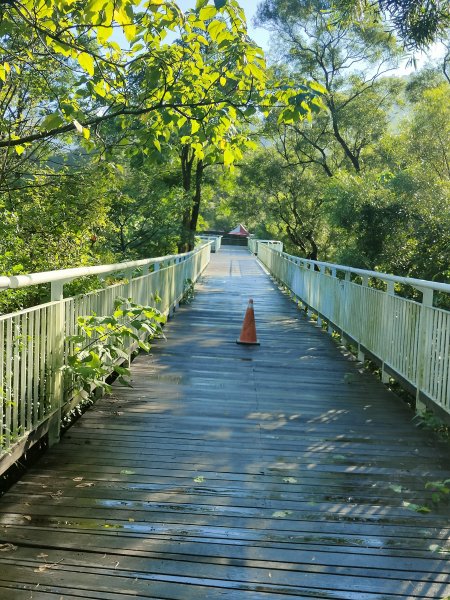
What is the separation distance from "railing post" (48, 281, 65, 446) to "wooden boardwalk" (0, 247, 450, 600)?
145 millimetres

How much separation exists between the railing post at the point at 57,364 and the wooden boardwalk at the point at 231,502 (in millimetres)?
145

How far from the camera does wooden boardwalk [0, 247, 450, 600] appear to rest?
2.65 m

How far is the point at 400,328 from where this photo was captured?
5941 mm

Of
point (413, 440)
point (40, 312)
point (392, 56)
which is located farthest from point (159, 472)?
point (392, 56)

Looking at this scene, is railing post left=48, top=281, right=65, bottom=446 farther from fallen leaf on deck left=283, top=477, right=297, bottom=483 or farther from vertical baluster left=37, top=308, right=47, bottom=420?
fallen leaf on deck left=283, top=477, right=297, bottom=483

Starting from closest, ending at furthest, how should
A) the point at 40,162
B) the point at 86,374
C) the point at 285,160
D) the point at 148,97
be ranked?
the point at 86,374 → the point at 148,97 → the point at 40,162 → the point at 285,160

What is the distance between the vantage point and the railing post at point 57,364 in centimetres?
412

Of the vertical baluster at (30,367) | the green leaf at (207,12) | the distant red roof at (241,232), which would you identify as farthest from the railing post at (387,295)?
the distant red roof at (241,232)

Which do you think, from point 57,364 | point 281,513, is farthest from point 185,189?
point 281,513

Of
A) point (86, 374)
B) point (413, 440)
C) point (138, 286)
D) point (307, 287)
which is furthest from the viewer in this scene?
point (307, 287)

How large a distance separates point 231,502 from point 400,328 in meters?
3.09

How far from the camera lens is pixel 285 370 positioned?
7410mm

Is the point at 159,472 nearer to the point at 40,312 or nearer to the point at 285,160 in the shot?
the point at 40,312

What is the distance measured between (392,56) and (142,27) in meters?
20.9
